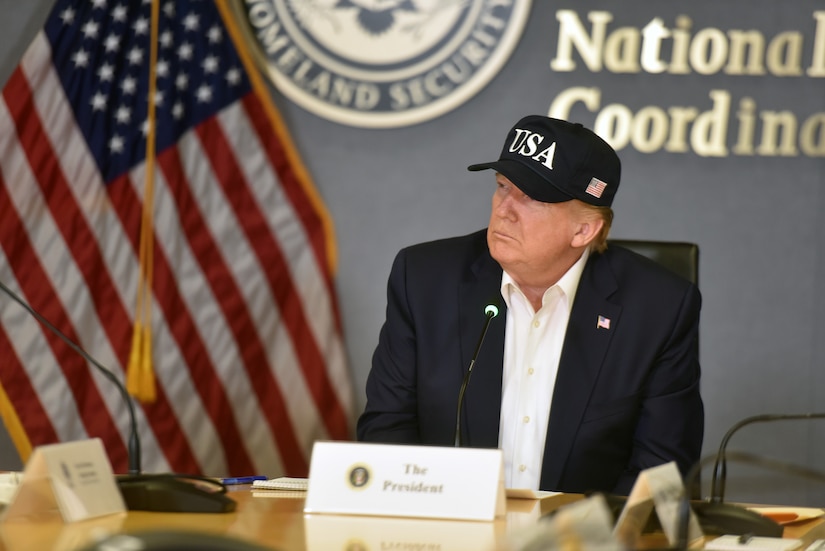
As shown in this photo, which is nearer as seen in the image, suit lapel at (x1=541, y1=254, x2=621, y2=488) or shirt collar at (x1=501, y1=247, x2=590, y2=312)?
suit lapel at (x1=541, y1=254, x2=621, y2=488)

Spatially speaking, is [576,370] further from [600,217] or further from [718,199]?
[718,199]

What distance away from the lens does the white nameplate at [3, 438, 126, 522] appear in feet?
4.80

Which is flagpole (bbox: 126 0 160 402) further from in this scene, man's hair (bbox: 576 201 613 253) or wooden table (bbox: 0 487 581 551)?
wooden table (bbox: 0 487 581 551)

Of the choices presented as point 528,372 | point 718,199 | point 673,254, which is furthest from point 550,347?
point 718,199

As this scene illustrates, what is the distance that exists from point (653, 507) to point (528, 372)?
78 cm

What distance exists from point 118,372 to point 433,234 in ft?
3.83

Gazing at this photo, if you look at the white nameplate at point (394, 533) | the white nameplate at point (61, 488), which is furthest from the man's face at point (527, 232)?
the white nameplate at point (61, 488)

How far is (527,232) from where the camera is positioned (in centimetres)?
229

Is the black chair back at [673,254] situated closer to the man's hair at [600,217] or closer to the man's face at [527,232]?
the man's hair at [600,217]

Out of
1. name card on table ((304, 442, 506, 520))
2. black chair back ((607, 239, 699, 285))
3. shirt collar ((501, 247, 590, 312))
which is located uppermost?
black chair back ((607, 239, 699, 285))

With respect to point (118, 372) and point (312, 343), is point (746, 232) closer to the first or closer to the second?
point (312, 343)

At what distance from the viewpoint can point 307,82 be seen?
3.77 meters

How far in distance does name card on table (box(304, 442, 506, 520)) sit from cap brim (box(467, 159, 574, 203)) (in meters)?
0.83

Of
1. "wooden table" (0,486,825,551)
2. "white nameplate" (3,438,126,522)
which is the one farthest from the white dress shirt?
"white nameplate" (3,438,126,522)
